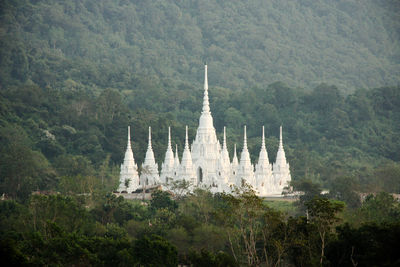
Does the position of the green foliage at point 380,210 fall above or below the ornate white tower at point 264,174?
below

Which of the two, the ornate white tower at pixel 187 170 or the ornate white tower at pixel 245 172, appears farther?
the ornate white tower at pixel 245 172

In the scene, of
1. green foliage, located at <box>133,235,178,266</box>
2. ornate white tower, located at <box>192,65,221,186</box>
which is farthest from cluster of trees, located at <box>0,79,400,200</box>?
green foliage, located at <box>133,235,178,266</box>

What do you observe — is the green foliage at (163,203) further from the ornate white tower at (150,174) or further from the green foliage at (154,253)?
the green foliage at (154,253)

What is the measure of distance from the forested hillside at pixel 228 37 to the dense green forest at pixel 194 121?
0.94 feet

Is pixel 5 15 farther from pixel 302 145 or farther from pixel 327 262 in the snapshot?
pixel 327 262

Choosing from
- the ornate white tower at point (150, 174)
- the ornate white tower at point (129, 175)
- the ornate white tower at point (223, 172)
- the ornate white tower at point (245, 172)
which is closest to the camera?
the ornate white tower at point (223, 172)

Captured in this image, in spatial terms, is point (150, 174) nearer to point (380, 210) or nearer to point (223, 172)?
point (223, 172)

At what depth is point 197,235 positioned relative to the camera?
47.5 meters

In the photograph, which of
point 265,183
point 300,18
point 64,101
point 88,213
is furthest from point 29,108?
point 300,18

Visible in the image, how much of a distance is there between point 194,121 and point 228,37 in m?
47.8

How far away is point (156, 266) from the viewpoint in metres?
40.1

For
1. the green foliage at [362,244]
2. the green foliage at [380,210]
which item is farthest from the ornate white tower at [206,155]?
the green foliage at [362,244]

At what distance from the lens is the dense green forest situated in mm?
40969

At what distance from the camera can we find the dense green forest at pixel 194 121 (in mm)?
40969
